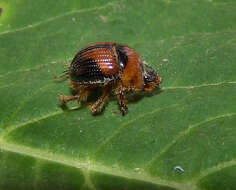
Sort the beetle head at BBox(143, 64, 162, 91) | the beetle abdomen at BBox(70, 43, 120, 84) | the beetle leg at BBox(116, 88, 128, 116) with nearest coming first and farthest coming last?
the beetle leg at BBox(116, 88, 128, 116)
the beetle head at BBox(143, 64, 162, 91)
the beetle abdomen at BBox(70, 43, 120, 84)

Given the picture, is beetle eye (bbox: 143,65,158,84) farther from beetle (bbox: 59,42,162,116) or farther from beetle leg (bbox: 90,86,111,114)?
beetle leg (bbox: 90,86,111,114)

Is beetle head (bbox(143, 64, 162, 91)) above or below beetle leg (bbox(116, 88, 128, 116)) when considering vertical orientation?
above

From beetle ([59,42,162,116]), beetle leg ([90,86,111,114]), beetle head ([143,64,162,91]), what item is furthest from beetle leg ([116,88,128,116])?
beetle head ([143,64,162,91])

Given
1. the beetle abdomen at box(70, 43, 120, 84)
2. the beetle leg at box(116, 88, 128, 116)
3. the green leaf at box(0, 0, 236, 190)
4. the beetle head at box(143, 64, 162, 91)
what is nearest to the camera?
the green leaf at box(0, 0, 236, 190)

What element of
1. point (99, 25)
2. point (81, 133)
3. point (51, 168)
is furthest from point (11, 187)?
point (99, 25)

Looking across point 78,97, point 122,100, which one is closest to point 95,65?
point 78,97

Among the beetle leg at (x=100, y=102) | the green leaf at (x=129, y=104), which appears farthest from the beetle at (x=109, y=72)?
the green leaf at (x=129, y=104)

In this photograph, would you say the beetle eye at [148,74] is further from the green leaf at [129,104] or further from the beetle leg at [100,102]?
the beetle leg at [100,102]

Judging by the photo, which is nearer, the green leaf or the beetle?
the green leaf
